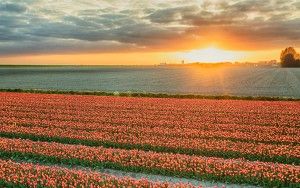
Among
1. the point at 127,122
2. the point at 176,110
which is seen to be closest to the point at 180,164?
the point at 127,122

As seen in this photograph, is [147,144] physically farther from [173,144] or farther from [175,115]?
[175,115]

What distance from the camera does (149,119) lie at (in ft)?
91.7

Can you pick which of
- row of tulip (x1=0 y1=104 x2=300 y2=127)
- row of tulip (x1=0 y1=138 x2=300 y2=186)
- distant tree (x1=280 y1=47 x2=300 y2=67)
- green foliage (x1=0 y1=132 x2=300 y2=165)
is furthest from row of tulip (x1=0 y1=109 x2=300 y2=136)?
distant tree (x1=280 y1=47 x2=300 y2=67)

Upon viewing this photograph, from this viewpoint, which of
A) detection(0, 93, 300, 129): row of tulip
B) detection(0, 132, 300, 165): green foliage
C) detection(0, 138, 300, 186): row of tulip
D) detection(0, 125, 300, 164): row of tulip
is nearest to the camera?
detection(0, 138, 300, 186): row of tulip

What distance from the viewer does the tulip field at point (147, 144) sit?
14398 millimetres

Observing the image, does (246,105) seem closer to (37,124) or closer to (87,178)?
(37,124)

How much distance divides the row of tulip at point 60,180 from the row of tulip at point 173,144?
5.62 metres

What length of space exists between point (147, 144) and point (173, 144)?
127 centimetres

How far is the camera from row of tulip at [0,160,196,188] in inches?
504

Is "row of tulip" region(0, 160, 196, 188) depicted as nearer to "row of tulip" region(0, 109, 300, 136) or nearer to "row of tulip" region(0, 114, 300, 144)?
"row of tulip" region(0, 114, 300, 144)

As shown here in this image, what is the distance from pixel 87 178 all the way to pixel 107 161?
3.39m

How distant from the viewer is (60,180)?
1353 cm

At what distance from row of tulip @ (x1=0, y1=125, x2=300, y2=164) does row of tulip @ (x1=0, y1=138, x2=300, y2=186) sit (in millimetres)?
1826

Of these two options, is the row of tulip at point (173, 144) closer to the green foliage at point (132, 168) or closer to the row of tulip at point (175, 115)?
the green foliage at point (132, 168)
